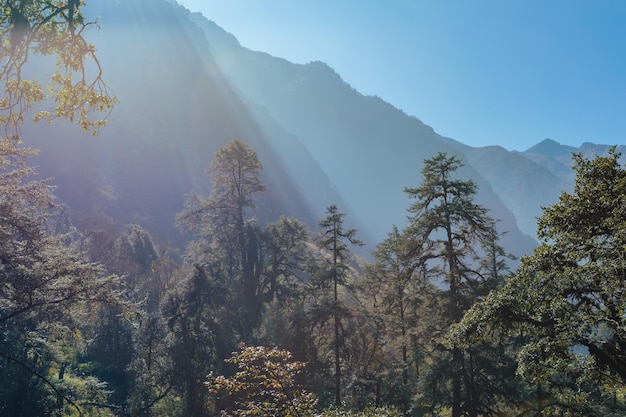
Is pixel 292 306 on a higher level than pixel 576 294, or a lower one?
higher

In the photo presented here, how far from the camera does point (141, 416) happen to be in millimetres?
18484

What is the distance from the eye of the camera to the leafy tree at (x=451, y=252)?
14023mm

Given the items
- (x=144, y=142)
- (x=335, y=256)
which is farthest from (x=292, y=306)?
(x=144, y=142)

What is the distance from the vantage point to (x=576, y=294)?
7.65 metres

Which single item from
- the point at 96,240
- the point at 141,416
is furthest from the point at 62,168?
the point at 141,416

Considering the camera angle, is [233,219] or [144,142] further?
[144,142]

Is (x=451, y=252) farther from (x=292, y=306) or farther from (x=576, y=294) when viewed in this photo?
(x=292, y=306)

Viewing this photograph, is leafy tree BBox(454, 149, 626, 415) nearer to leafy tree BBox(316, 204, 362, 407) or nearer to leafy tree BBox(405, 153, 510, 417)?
leafy tree BBox(405, 153, 510, 417)

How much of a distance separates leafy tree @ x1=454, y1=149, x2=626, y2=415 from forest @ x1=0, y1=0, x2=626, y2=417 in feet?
0.14

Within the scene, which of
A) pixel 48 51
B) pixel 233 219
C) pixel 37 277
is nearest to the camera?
pixel 48 51

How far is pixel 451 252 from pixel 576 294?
7.07m

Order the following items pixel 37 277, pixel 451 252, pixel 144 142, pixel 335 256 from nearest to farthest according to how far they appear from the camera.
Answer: pixel 37 277, pixel 451 252, pixel 335 256, pixel 144 142

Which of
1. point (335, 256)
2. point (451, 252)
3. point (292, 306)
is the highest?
point (335, 256)

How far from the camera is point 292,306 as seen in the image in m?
25.1
